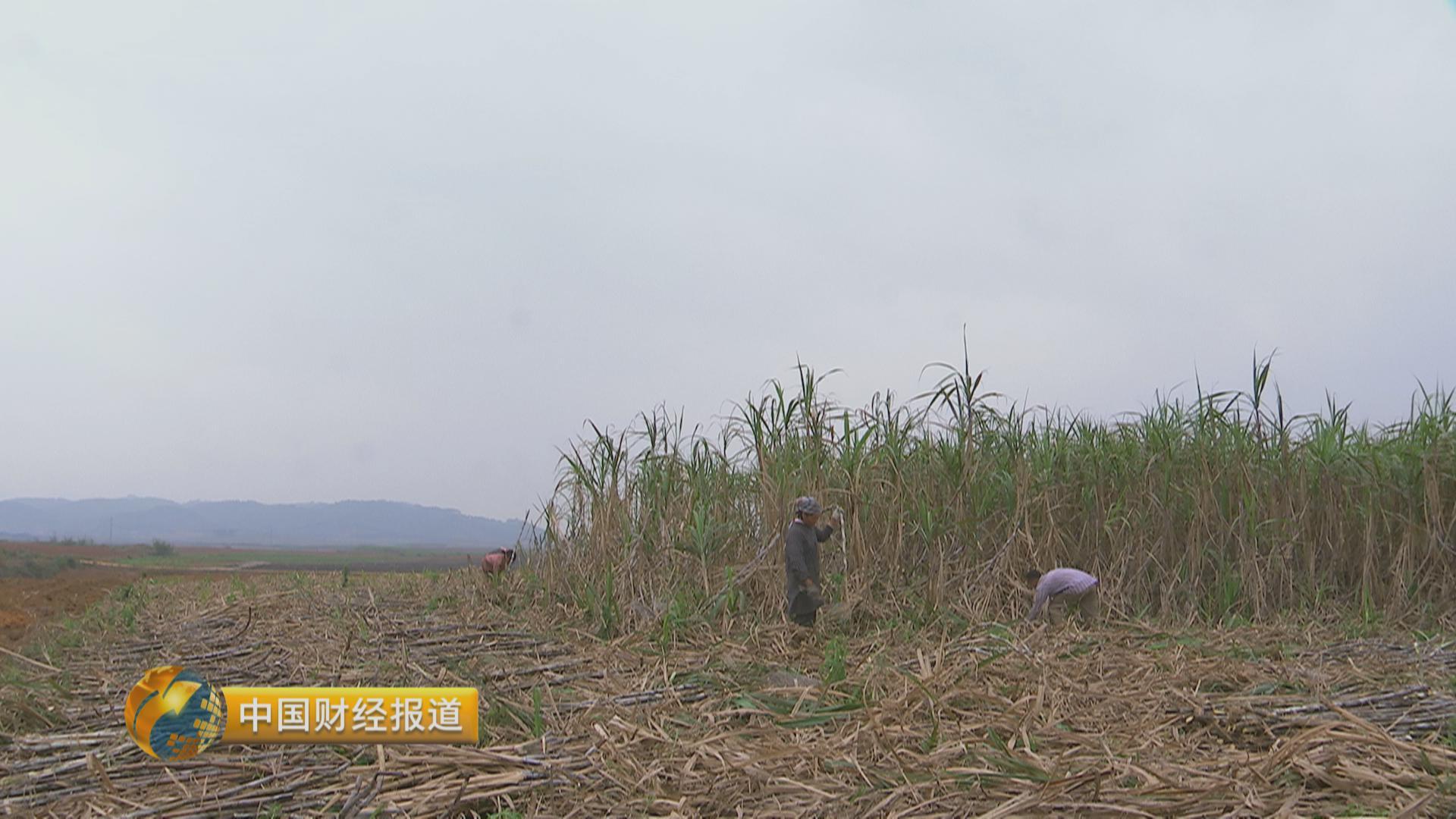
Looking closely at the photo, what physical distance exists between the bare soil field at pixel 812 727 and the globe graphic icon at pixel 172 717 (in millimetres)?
68

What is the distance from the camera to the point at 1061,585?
6.02 meters

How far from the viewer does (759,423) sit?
693 centimetres

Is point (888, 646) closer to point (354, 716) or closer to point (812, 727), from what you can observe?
point (812, 727)

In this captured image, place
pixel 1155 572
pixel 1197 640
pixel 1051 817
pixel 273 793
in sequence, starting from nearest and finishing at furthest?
pixel 1051 817 < pixel 273 793 < pixel 1197 640 < pixel 1155 572

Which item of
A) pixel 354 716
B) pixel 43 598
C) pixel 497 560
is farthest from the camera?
pixel 43 598

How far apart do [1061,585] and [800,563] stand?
165 centimetres

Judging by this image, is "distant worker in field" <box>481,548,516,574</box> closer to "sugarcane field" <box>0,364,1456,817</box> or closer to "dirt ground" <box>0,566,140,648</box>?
"sugarcane field" <box>0,364,1456,817</box>

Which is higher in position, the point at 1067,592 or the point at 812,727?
the point at 1067,592

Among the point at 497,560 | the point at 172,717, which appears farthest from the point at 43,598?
the point at 172,717

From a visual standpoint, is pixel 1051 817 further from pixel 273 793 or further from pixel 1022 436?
pixel 1022 436

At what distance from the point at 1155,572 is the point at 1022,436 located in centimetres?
129

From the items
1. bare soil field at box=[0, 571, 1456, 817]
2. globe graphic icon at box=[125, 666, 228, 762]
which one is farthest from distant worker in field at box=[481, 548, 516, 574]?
globe graphic icon at box=[125, 666, 228, 762]

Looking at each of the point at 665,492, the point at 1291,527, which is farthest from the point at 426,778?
the point at 1291,527

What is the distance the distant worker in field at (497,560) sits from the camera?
Result: 8406 millimetres
